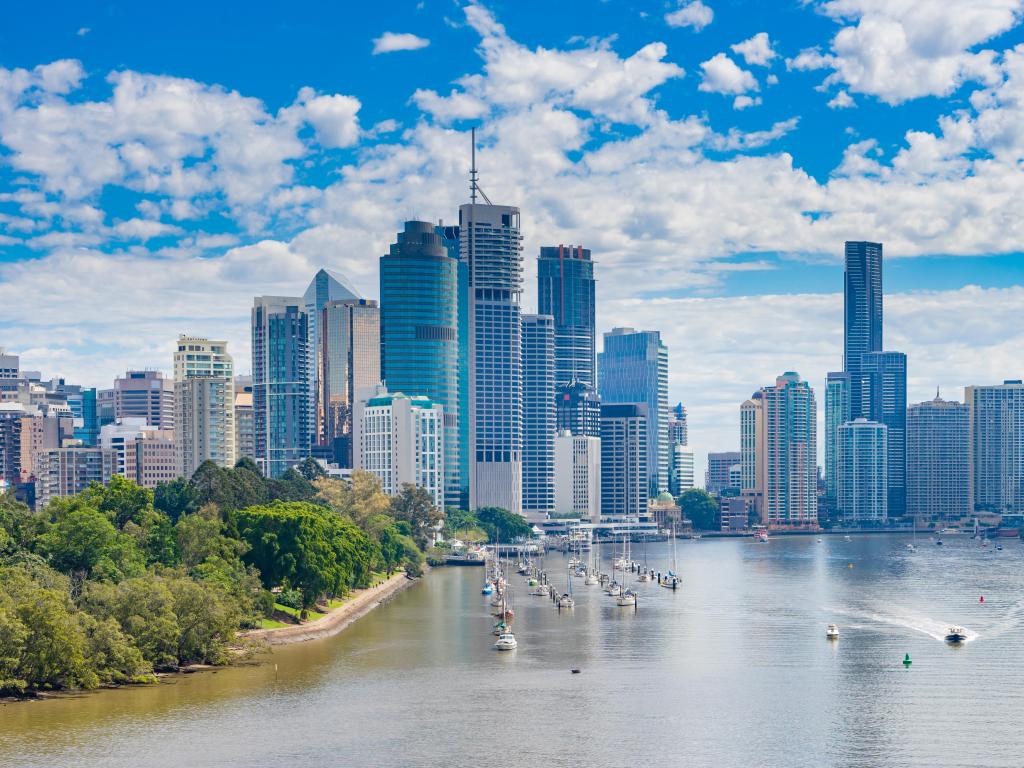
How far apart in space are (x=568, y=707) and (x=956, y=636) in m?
55.1

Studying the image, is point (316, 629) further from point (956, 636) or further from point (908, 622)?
point (908, 622)

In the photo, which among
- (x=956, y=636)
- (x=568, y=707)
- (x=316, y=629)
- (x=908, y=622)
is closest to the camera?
(x=568, y=707)

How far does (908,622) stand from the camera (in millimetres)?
177750

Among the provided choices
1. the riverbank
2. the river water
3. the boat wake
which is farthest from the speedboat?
the riverbank

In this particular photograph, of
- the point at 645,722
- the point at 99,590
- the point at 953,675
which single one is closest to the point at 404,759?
the point at 645,722

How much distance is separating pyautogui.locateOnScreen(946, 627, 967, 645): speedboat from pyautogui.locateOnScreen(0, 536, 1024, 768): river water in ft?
4.40

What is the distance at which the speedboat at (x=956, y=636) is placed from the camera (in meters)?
156

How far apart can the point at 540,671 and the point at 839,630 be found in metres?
45.4

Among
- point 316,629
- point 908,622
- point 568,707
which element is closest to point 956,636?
point 908,622

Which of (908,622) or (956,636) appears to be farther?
(908,622)

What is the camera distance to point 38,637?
114 m

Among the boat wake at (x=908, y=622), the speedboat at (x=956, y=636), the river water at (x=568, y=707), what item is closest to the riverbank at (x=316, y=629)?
the river water at (x=568, y=707)

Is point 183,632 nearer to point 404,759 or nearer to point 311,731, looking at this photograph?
point 311,731

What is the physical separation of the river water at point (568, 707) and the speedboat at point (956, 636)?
134 cm
